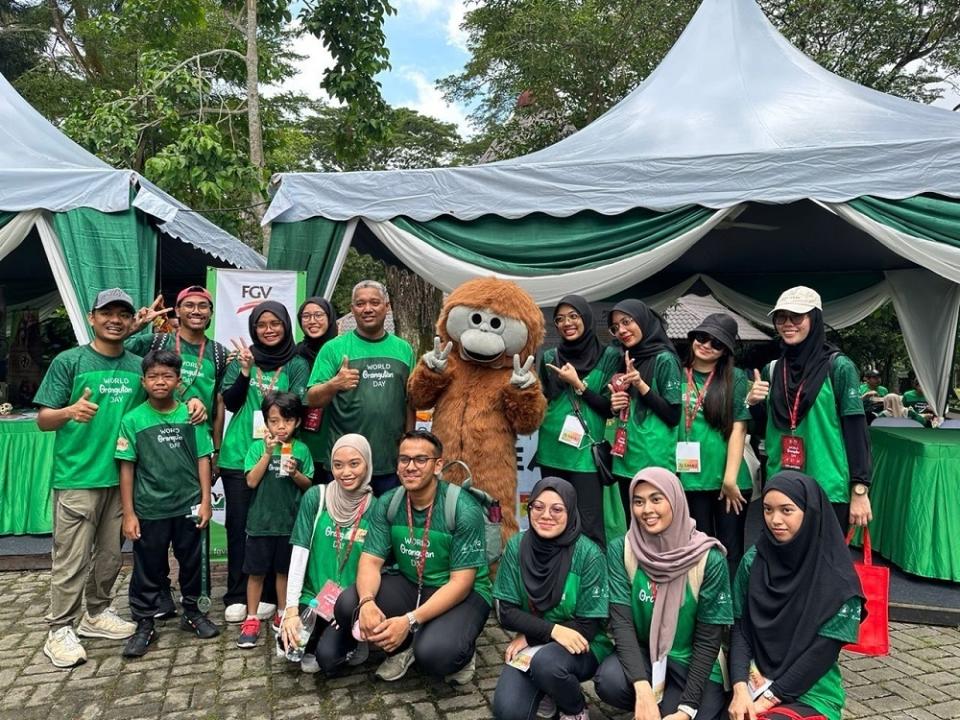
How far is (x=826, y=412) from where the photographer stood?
117 inches

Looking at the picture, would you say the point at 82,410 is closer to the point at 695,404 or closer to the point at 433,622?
the point at 433,622

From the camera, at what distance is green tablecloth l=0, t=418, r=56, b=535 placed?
4.46m

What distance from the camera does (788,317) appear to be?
9.70 feet

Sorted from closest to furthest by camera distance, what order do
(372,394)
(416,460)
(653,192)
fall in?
(416,460), (372,394), (653,192)

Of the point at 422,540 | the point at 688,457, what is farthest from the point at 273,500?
the point at 688,457

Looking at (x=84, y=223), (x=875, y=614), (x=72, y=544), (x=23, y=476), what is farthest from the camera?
(x=23, y=476)

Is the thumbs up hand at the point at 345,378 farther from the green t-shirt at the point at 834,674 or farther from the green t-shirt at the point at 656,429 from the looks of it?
the green t-shirt at the point at 834,674

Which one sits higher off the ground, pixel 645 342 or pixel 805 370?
pixel 645 342

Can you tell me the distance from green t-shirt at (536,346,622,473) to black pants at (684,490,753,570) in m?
0.51

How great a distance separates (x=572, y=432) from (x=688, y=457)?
21.9 inches

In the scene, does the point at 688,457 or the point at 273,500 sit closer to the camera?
the point at 688,457

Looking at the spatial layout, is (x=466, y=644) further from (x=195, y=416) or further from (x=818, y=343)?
(x=818, y=343)

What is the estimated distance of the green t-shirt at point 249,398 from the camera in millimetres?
3357

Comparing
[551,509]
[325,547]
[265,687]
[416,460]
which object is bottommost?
[265,687]
